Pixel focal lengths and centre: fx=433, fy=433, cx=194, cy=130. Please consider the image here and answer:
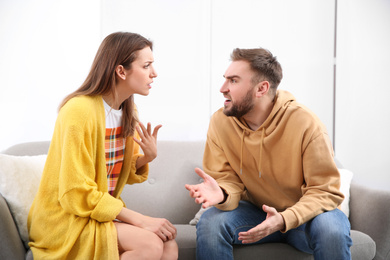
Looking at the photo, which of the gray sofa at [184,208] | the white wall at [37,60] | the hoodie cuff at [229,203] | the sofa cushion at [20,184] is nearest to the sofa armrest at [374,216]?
the gray sofa at [184,208]

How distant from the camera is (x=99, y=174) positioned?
64.1 inches

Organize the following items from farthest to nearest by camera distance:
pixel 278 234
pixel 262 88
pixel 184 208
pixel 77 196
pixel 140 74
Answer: pixel 184 208, pixel 262 88, pixel 278 234, pixel 140 74, pixel 77 196

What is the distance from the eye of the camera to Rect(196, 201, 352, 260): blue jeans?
1.60 m

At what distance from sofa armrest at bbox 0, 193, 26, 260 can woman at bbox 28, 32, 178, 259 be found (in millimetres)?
56

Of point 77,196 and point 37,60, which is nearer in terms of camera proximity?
point 77,196

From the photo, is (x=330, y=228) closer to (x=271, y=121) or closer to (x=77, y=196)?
(x=271, y=121)

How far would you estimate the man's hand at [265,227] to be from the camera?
5.18ft

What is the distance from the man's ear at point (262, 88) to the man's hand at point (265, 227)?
563 millimetres

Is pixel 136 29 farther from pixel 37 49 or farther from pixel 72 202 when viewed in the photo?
pixel 72 202

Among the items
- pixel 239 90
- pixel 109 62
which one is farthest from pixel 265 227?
pixel 109 62

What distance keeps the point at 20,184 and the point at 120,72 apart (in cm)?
65

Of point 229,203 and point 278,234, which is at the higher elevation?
point 229,203

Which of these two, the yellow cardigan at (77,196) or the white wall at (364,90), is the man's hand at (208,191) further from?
the white wall at (364,90)

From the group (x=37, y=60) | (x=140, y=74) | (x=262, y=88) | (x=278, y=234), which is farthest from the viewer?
(x=37, y=60)
